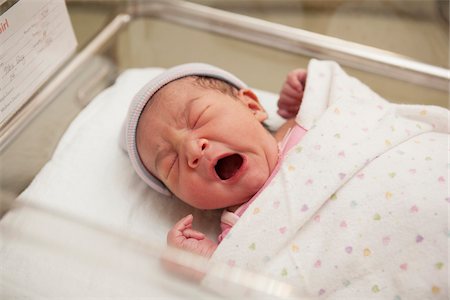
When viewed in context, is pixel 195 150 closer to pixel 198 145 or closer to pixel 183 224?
pixel 198 145

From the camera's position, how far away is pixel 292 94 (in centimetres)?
95

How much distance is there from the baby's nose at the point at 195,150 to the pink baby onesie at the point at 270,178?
3.9 inches

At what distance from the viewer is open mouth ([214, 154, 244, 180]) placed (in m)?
0.78

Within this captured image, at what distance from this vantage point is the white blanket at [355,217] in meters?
0.67

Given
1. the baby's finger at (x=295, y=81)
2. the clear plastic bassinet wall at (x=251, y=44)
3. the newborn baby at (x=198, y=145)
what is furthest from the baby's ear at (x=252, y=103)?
the clear plastic bassinet wall at (x=251, y=44)

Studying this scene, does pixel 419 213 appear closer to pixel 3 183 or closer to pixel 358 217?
pixel 358 217

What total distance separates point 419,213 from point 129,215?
0.45m

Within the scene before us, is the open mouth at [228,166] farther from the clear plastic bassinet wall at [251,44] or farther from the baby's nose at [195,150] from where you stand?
the clear plastic bassinet wall at [251,44]

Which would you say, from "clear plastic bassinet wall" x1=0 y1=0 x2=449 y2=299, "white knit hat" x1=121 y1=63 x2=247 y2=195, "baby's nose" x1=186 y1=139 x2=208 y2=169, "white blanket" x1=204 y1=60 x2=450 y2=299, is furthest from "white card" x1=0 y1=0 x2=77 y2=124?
"white blanket" x1=204 y1=60 x2=450 y2=299

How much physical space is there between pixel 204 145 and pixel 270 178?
4.5 inches

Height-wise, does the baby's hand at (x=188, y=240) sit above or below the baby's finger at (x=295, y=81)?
below

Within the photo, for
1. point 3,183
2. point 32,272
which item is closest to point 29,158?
point 3,183

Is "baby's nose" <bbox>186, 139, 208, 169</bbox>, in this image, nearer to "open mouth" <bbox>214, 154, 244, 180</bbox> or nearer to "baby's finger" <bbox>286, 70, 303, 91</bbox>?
"open mouth" <bbox>214, 154, 244, 180</bbox>

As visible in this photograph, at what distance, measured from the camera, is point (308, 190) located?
73cm
